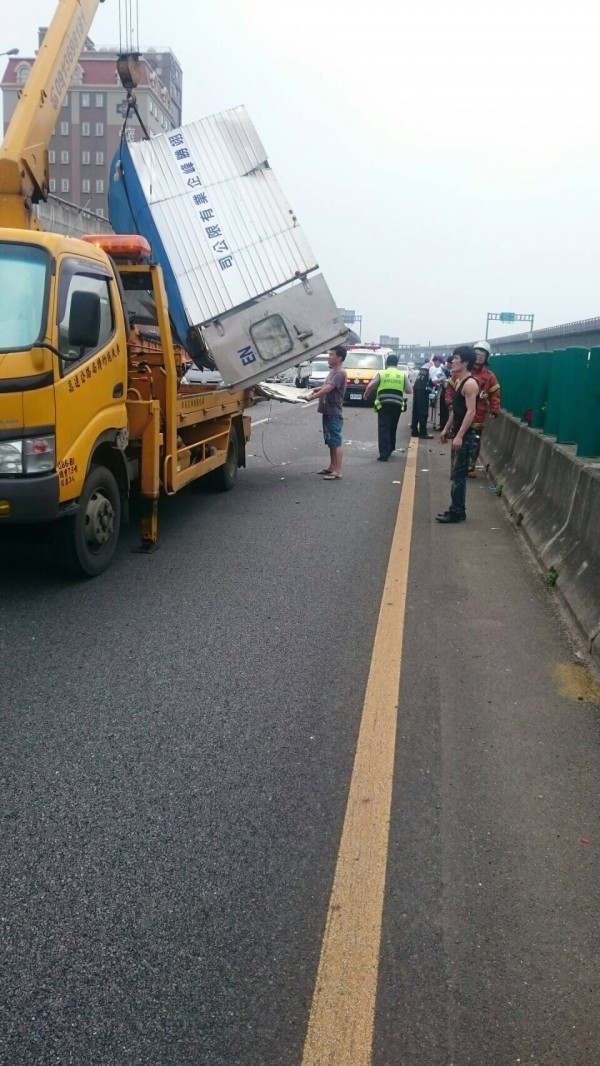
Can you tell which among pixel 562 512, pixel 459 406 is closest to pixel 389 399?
pixel 459 406

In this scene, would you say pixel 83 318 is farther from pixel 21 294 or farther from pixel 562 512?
pixel 562 512

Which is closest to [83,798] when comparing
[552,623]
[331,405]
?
[552,623]

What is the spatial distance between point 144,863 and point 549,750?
1.94 meters

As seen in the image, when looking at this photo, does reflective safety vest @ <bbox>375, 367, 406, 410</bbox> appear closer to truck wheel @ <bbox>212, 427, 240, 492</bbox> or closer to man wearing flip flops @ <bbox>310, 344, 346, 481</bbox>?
man wearing flip flops @ <bbox>310, 344, 346, 481</bbox>

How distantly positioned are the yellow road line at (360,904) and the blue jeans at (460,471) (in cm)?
468

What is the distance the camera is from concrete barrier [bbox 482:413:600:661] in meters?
6.01

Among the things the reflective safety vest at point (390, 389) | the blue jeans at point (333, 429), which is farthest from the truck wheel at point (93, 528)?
the reflective safety vest at point (390, 389)

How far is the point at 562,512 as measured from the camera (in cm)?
772

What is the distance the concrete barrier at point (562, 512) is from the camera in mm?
6012

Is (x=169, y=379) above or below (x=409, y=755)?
above

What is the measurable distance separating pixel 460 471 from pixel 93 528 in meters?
4.22

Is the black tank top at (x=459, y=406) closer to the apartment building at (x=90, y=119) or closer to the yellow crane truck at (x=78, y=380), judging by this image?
the yellow crane truck at (x=78, y=380)

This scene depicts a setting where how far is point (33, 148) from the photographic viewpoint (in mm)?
9211

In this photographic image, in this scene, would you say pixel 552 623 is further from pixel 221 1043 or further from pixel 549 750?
pixel 221 1043
